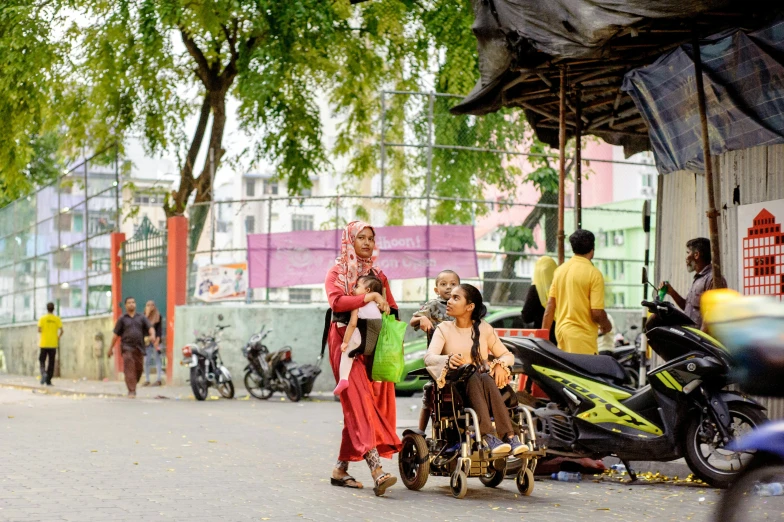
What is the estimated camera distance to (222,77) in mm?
24969

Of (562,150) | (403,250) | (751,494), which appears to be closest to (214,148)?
(403,250)

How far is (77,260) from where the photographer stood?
98.8ft

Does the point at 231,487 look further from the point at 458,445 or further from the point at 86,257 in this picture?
the point at 86,257

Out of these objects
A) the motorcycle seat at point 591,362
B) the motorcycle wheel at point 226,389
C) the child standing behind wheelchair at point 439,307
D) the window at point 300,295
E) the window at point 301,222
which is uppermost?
the window at point 301,222

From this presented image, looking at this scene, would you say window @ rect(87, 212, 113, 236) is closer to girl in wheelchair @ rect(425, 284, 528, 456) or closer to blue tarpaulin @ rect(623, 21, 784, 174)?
blue tarpaulin @ rect(623, 21, 784, 174)

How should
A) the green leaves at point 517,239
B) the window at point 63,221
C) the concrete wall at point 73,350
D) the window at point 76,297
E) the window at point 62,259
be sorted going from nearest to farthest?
the green leaves at point 517,239 → the concrete wall at point 73,350 → the window at point 76,297 → the window at point 62,259 → the window at point 63,221

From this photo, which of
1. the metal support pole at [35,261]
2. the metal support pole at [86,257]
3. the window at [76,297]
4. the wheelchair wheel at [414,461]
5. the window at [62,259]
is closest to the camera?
the wheelchair wheel at [414,461]

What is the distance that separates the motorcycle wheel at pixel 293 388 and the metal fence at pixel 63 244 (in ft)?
28.3

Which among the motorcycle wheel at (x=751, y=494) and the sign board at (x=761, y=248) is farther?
the sign board at (x=761, y=248)

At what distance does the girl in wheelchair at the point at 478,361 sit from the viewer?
761 centimetres

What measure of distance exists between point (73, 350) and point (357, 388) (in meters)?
22.5

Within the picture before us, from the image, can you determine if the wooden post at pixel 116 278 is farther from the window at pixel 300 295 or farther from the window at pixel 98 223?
the window at pixel 300 295

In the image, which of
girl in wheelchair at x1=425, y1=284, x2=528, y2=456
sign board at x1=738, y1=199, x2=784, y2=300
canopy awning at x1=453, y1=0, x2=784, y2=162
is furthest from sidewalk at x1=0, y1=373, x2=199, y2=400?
girl in wheelchair at x1=425, y1=284, x2=528, y2=456

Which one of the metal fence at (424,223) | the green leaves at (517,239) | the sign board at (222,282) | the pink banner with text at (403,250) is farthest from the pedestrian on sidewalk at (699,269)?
the sign board at (222,282)
